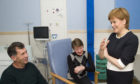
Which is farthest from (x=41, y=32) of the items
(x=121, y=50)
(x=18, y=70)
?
(x=121, y=50)

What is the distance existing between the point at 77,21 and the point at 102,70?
1051mm

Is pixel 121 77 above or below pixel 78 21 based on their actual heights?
below

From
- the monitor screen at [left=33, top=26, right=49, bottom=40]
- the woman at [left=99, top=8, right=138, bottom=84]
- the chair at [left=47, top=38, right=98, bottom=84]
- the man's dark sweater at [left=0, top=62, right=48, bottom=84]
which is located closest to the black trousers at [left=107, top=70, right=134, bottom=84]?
the woman at [left=99, top=8, right=138, bottom=84]

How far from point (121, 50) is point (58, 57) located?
892 mm

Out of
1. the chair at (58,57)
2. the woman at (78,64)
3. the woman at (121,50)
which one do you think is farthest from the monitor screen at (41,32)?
the woman at (121,50)

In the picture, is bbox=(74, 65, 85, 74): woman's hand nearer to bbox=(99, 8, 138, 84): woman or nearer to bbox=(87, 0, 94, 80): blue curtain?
bbox=(99, 8, 138, 84): woman

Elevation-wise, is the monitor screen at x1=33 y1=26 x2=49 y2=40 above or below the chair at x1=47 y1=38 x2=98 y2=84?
above

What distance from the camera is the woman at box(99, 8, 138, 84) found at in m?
1.34

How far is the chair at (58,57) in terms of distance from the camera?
1.87 m

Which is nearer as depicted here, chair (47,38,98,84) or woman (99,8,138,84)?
woman (99,8,138,84)

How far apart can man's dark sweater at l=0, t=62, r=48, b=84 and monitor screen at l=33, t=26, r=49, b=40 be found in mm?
1221

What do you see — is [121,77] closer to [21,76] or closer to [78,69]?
[78,69]

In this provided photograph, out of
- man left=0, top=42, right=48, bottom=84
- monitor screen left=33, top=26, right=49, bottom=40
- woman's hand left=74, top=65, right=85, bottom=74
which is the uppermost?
monitor screen left=33, top=26, right=49, bottom=40

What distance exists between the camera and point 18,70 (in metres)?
1.50
